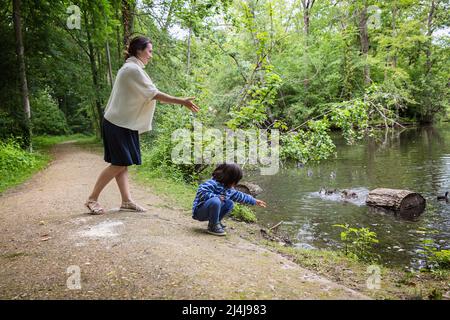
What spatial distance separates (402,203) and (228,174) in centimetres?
573

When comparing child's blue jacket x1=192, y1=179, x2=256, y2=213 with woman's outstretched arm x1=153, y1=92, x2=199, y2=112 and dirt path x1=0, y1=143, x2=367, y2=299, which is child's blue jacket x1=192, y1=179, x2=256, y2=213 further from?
woman's outstretched arm x1=153, y1=92, x2=199, y2=112

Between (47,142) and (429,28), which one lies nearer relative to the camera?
(47,142)

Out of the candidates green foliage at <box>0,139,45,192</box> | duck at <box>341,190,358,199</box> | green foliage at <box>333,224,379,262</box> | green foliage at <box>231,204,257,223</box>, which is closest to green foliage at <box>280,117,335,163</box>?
duck at <box>341,190,358,199</box>

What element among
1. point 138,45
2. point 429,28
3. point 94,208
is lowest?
point 94,208

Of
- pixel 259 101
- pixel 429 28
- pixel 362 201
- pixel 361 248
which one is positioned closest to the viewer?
pixel 361 248

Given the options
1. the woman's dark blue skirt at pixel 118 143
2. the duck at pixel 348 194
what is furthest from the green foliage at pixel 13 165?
the duck at pixel 348 194

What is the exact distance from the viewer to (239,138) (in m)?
8.34

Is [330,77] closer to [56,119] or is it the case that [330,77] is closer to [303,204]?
[303,204]

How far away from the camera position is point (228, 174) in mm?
4371

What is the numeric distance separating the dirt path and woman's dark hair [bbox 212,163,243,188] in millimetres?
771

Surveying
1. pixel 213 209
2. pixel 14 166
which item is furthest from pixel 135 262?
pixel 14 166

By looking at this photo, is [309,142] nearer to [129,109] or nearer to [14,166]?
[129,109]

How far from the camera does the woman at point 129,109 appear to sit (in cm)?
407

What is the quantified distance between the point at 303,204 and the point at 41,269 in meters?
7.11
